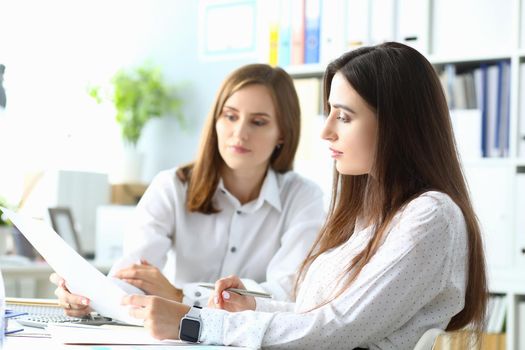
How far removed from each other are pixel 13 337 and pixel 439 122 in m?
0.85

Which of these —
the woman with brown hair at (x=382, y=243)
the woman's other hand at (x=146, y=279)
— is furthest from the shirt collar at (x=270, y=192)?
the woman with brown hair at (x=382, y=243)

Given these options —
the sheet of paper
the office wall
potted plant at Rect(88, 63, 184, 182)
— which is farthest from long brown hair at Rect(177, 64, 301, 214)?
potted plant at Rect(88, 63, 184, 182)

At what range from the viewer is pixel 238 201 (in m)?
2.34

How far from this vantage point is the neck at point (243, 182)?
7.68 feet

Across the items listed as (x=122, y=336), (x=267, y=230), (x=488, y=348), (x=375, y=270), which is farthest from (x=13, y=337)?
(x=488, y=348)

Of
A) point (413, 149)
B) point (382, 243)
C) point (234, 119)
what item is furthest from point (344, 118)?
point (234, 119)

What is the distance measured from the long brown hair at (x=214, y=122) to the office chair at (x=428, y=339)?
1.10 meters

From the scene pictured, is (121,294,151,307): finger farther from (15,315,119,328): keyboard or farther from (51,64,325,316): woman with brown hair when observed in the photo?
(51,64,325,316): woman with brown hair

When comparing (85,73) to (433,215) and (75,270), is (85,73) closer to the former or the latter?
(75,270)

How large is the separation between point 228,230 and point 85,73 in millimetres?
2693

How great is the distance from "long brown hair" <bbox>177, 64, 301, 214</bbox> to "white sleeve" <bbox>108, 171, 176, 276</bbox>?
0.06m

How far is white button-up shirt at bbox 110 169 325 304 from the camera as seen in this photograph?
225 cm

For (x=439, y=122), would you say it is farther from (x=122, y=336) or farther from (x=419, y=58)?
(x=122, y=336)

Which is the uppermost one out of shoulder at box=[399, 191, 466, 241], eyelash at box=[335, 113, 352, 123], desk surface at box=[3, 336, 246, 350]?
eyelash at box=[335, 113, 352, 123]
